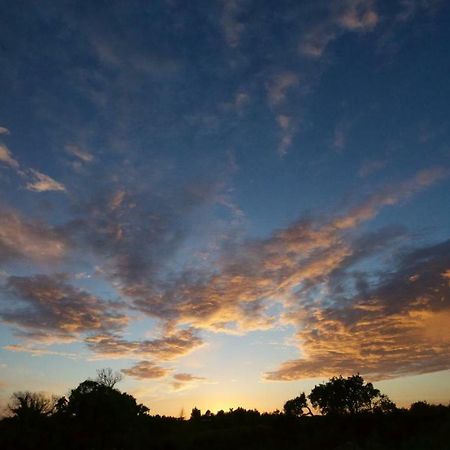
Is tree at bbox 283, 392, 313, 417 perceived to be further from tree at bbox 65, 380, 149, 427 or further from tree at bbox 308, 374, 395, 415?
tree at bbox 65, 380, 149, 427

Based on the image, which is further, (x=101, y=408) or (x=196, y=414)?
(x=196, y=414)

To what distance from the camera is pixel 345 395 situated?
67938 millimetres

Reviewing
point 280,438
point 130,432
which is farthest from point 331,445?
point 130,432

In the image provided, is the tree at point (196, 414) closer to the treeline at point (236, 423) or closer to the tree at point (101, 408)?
the treeline at point (236, 423)

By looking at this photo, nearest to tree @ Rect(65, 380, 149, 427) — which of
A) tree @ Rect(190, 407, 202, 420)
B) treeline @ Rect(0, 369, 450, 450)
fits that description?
treeline @ Rect(0, 369, 450, 450)

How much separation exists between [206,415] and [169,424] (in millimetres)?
9060

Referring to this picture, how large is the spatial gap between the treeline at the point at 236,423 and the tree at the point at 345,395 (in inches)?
6.0

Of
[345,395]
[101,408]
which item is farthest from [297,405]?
[101,408]

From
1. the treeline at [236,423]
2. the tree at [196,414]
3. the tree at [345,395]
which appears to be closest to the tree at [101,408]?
the treeline at [236,423]

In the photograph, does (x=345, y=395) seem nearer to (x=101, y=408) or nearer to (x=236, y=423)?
(x=236, y=423)

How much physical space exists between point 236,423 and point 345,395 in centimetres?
2115

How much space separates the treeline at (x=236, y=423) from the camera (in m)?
32.4

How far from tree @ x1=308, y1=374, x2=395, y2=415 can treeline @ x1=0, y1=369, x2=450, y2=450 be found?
0.50 feet

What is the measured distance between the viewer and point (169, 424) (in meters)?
63.2
